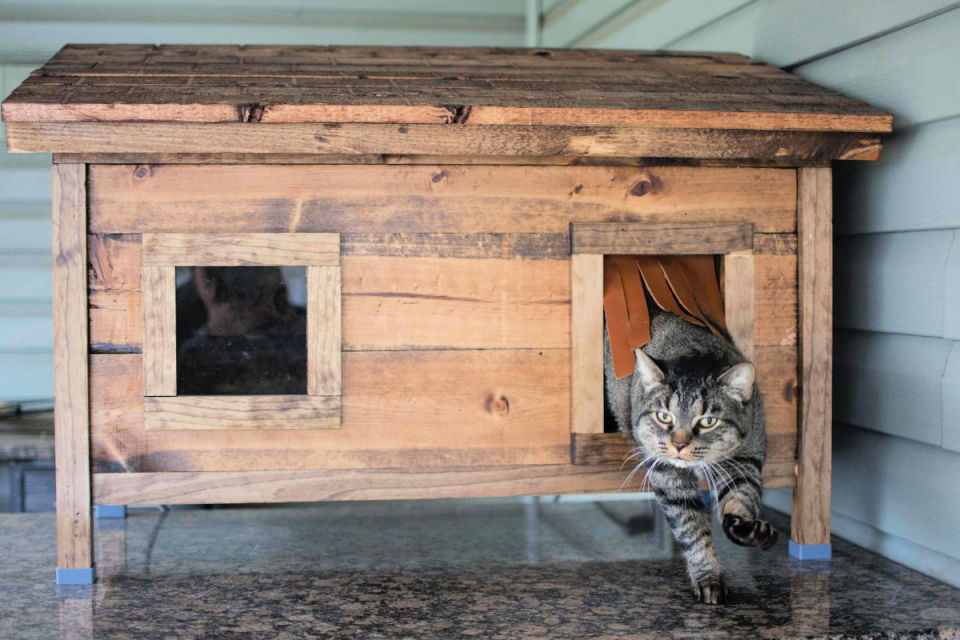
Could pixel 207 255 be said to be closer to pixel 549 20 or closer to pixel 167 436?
pixel 167 436

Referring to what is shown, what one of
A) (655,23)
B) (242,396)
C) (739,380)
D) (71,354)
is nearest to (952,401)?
(739,380)

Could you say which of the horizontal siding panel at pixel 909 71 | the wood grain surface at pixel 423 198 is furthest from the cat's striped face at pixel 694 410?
the horizontal siding panel at pixel 909 71

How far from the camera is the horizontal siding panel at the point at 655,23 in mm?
3082

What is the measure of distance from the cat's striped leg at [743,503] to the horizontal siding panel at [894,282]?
0.54 meters

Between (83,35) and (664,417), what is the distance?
2631 mm

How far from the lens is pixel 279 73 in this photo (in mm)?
2312

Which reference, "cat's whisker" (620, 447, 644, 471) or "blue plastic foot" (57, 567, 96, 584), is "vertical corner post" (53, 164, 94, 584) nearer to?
"blue plastic foot" (57, 567, 96, 584)

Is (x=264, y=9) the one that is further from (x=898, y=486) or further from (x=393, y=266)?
(x=898, y=486)

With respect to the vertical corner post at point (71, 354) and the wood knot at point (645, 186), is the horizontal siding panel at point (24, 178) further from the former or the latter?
the wood knot at point (645, 186)

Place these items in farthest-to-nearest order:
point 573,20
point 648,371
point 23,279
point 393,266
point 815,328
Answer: point 573,20 < point 23,279 < point 815,328 < point 393,266 < point 648,371

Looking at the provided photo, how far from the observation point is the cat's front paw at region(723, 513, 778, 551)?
198cm

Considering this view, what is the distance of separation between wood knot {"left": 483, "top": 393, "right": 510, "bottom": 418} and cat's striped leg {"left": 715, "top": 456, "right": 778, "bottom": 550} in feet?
1.63

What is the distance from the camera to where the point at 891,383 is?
2385 millimetres

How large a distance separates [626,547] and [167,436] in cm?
125
